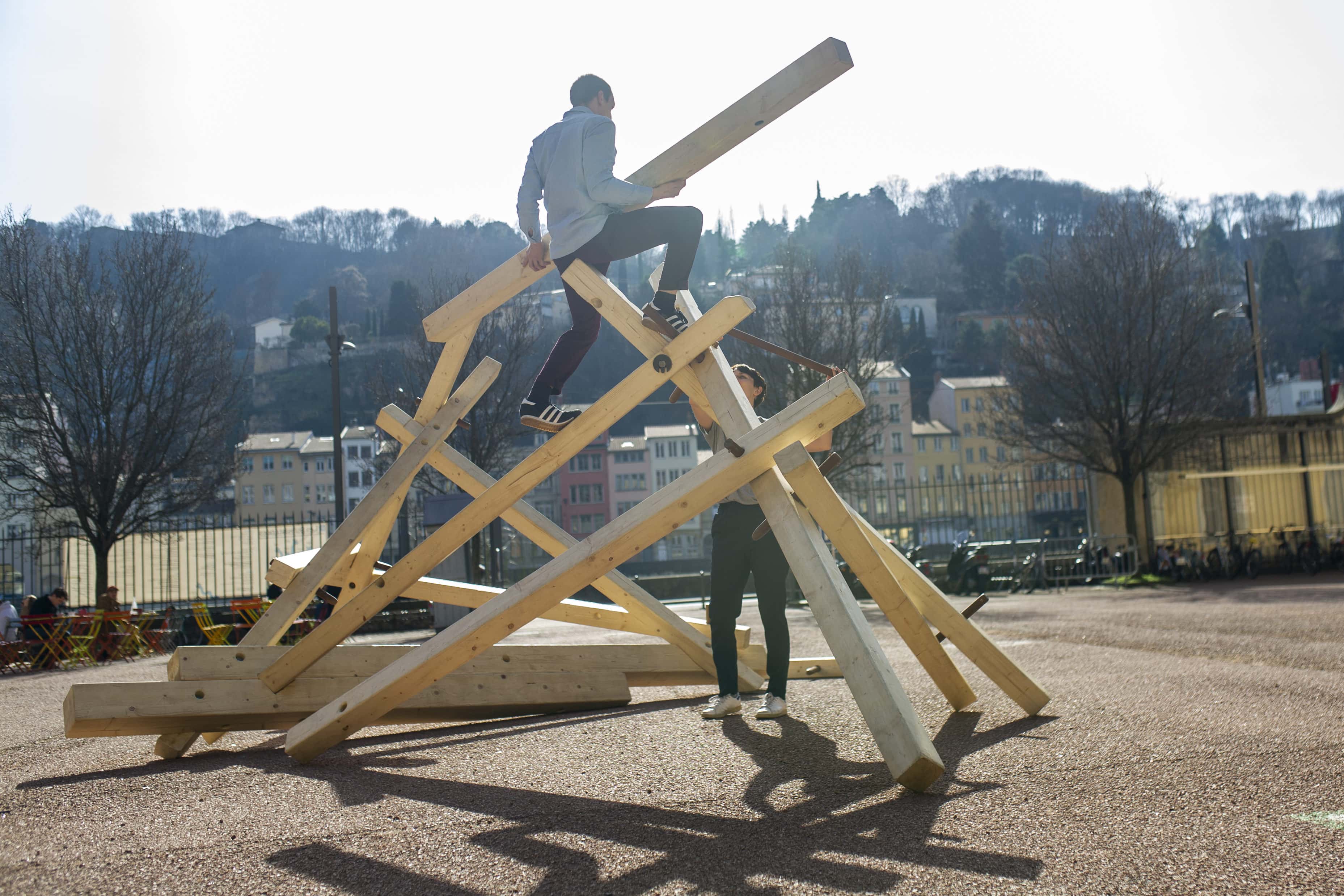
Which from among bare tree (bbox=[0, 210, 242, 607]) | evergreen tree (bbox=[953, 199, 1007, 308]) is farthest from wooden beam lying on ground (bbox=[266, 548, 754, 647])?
evergreen tree (bbox=[953, 199, 1007, 308])

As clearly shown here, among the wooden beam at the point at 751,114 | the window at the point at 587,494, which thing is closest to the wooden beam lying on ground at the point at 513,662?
the wooden beam at the point at 751,114

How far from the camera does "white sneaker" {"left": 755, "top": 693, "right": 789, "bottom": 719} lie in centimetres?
505

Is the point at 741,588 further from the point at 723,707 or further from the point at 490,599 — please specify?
the point at 490,599

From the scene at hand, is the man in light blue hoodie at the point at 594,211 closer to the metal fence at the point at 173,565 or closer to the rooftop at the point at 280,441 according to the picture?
the metal fence at the point at 173,565

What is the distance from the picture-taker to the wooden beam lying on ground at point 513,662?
495cm

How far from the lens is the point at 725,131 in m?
4.31

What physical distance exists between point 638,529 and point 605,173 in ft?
5.50

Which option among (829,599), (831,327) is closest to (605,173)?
(829,599)

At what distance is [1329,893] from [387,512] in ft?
14.4

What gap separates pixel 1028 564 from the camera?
76.1ft

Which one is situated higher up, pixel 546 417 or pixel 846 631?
pixel 546 417

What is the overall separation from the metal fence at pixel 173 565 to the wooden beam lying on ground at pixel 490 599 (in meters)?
18.5

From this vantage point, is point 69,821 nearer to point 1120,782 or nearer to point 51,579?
point 1120,782

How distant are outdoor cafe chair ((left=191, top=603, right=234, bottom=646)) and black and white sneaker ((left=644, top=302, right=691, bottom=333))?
7.22m
